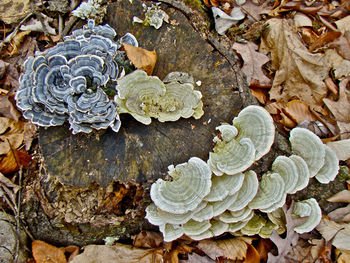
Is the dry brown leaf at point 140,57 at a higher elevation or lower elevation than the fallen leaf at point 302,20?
higher

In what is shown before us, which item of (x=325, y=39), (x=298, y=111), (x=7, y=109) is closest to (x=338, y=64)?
(x=325, y=39)

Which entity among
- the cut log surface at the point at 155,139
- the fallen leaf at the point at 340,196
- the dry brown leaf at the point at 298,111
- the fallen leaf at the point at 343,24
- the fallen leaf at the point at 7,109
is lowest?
the fallen leaf at the point at 340,196

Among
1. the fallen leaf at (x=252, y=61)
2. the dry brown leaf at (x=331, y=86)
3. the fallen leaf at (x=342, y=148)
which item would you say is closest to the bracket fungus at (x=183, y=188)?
the fallen leaf at (x=342, y=148)

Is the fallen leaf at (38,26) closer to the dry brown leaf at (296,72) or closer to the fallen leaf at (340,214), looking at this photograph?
the dry brown leaf at (296,72)

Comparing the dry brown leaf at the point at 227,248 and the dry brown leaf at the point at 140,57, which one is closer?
the dry brown leaf at the point at 140,57

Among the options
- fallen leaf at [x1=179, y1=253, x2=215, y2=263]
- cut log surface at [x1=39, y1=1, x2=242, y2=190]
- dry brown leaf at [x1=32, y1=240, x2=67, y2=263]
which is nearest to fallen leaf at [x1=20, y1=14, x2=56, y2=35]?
cut log surface at [x1=39, y1=1, x2=242, y2=190]

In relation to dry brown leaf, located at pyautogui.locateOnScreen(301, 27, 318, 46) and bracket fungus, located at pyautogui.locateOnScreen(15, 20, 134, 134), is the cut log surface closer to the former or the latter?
bracket fungus, located at pyautogui.locateOnScreen(15, 20, 134, 134)
